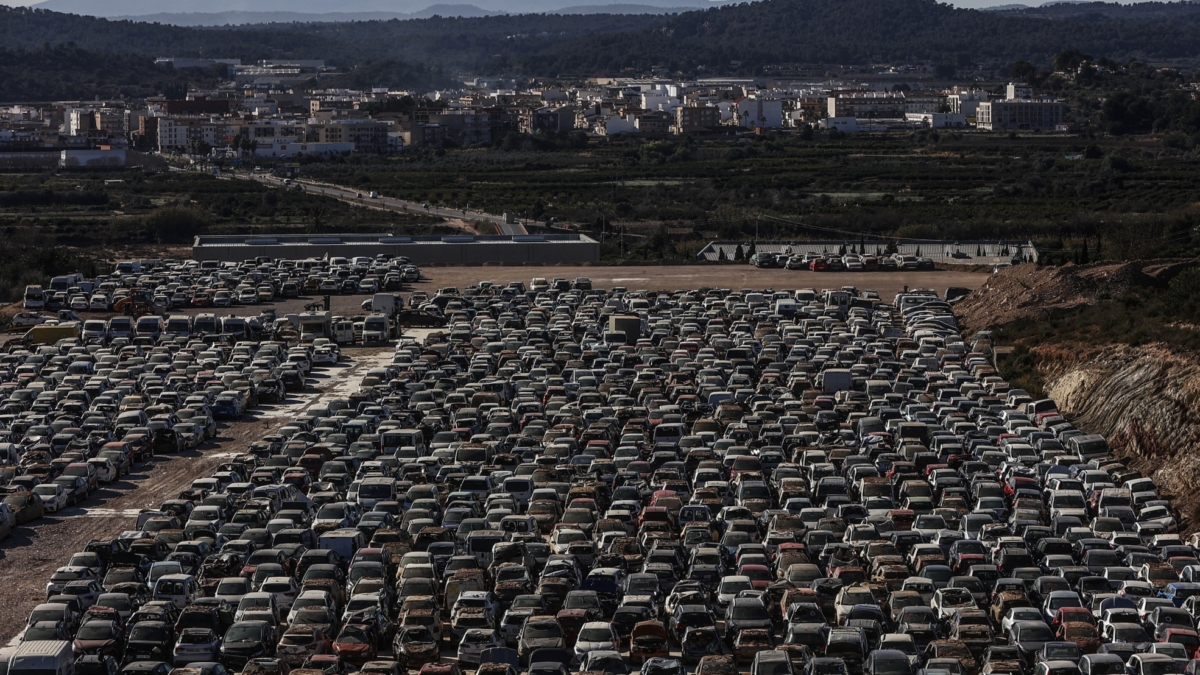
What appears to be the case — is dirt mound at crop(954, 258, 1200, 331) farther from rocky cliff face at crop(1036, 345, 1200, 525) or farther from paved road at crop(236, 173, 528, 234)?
paved road at crop(236, 173, 528, 234)

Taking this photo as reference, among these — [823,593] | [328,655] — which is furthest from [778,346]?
[328,655]

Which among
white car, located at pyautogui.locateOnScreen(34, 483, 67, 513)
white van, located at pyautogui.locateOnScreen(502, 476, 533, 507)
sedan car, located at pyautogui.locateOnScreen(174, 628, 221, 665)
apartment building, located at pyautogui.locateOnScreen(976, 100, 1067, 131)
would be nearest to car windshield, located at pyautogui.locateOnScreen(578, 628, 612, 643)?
sedan car, located at pyautogui.locateOnScreen(174, 628, 221, 665)

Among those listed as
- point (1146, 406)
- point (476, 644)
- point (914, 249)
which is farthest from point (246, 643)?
point (914, 249)

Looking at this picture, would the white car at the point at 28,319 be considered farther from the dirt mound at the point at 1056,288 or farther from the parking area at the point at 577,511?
→ the dirt mound at the point at 1056,288

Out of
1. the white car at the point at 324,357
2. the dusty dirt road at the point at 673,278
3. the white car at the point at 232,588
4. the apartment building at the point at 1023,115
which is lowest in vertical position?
the white car at the point at 324,357

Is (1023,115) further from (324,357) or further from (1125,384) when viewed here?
(1125,384)

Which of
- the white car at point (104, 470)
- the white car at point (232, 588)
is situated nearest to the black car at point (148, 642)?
the white car at point (232, 588)
